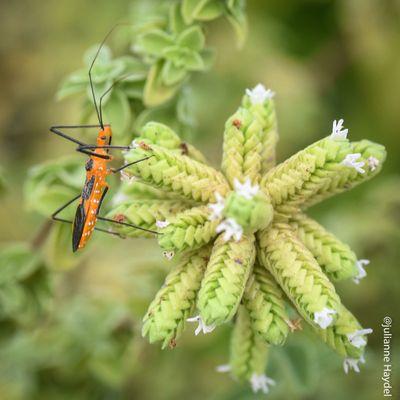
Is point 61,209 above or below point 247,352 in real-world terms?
above

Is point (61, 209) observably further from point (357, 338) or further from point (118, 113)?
point (357, 338)

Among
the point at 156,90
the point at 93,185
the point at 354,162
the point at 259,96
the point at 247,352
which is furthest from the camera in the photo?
the point at 156,90

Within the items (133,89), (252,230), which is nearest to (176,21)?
(133,89)

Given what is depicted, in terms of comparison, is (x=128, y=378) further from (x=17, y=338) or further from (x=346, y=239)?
(x=346, y=239)

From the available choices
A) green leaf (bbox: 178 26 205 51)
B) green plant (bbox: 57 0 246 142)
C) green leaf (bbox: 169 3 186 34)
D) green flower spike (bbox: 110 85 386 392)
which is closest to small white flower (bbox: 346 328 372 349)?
green flower spike (bbox: 110 85 386 392)

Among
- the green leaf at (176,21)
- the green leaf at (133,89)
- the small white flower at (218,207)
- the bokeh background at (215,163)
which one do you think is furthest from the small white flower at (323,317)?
the green leaf at (176,21)

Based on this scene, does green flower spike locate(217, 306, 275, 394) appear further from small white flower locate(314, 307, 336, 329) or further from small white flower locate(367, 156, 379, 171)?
small white flower locate(367, 156, 379, 171)
